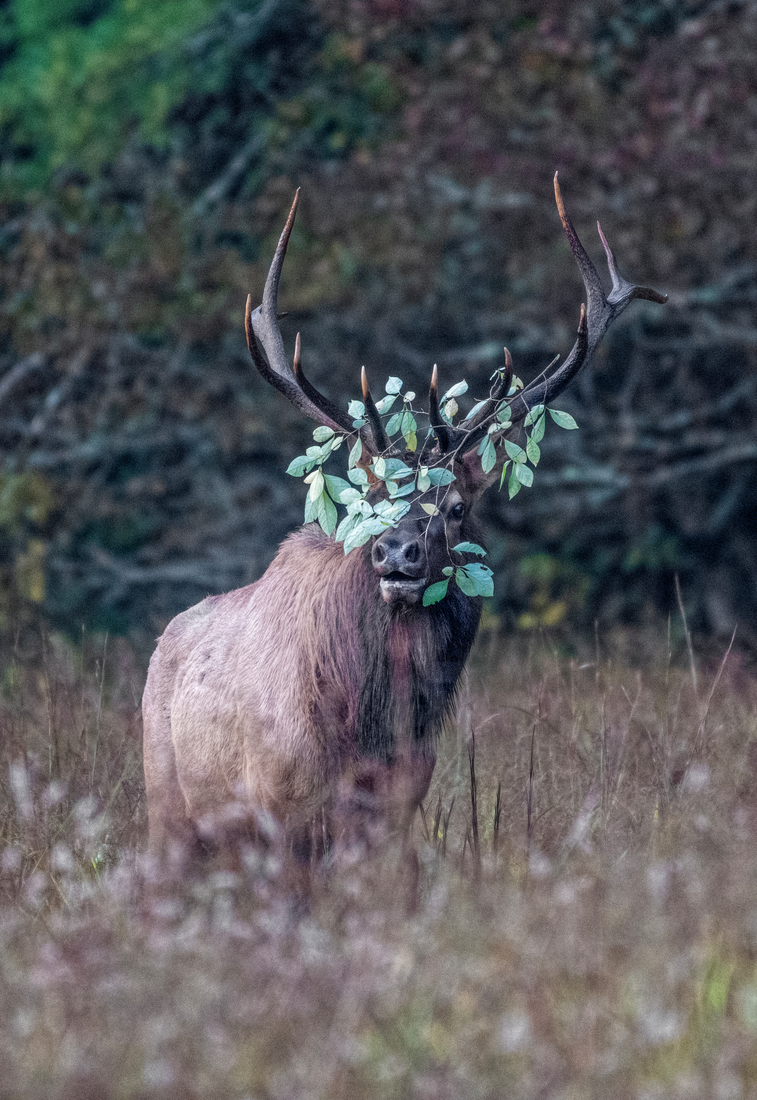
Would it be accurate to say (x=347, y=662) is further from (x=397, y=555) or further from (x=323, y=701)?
(x=397, y=555)

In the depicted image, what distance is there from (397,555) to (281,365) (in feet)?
3.06

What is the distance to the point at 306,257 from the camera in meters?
8.74

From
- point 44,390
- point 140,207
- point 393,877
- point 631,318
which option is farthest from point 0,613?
point 393,877

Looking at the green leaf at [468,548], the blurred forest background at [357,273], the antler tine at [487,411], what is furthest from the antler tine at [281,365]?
the blurred forest background at [357,273]

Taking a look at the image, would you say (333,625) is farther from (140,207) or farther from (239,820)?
(140,207)

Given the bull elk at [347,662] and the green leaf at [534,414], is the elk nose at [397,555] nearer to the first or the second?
the bull elk at [347,662]

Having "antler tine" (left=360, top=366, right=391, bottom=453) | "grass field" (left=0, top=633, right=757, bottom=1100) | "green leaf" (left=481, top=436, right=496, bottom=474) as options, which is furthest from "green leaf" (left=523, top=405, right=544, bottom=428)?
"grass field" (left=0, top=633, right=757, bottom=1100)

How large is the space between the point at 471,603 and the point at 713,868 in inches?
48.3

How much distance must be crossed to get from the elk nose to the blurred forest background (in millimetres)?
4686

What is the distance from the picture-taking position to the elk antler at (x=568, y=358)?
3881 millimetres

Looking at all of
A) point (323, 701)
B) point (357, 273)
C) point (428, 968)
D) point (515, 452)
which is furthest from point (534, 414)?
point (357, 273)

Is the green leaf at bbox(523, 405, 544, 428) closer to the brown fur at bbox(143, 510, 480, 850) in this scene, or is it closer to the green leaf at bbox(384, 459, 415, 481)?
the green leaf at bbox(384, 459, 415, 481)

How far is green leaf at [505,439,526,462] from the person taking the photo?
3.82m

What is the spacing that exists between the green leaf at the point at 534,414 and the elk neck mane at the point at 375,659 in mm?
503
